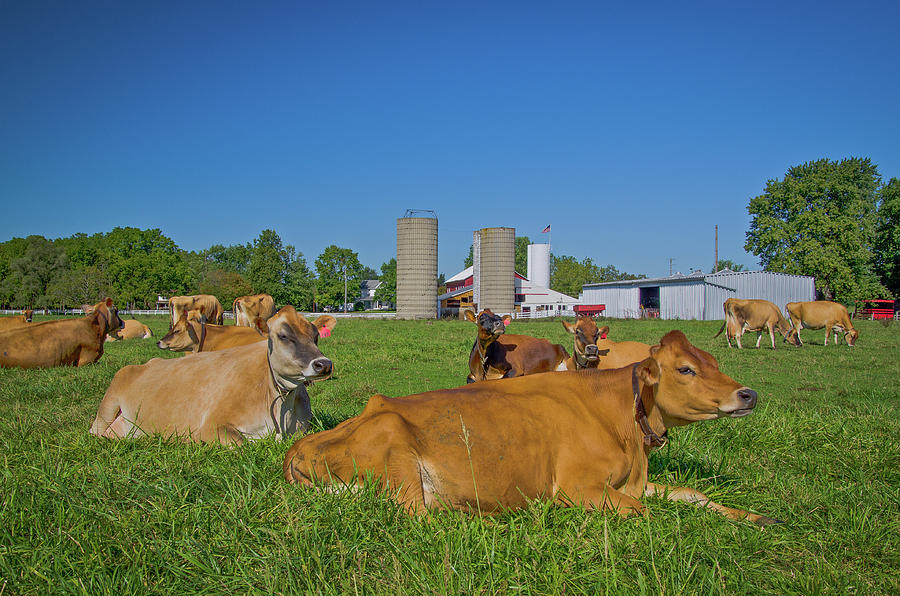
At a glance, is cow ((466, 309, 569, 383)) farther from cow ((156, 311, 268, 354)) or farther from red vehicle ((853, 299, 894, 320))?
red vehicle ((853, 299, 894, 320))

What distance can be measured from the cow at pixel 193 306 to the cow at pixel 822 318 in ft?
68.6

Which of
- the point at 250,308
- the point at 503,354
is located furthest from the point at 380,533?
the point at 250,308

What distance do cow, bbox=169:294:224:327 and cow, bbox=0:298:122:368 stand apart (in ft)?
5.25

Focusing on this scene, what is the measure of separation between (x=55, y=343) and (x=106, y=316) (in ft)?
5.08

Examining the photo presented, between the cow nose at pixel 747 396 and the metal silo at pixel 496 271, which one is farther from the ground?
the metal silo at pixel 496 271

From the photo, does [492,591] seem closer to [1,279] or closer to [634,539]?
[634,539]

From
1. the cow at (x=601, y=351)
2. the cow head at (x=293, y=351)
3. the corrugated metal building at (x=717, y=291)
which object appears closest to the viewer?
the cow head at (x=293, y=351)

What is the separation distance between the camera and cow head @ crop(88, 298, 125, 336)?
1304cm

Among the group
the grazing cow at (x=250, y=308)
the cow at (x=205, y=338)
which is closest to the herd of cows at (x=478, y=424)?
the cow at (x=205, y=338)

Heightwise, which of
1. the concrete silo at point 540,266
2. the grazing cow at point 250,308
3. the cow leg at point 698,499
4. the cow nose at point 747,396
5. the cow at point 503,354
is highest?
the concrete silo at point 540,266

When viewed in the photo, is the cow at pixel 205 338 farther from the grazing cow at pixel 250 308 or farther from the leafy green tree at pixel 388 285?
the leafy green tree at pixel 388 285

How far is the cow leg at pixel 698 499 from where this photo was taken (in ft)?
11.8

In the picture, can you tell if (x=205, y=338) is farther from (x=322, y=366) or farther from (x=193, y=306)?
(x=322, y=366)

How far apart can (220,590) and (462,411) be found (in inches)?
68.4
